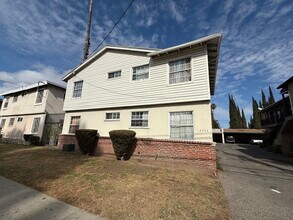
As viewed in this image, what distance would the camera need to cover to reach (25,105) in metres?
19.7

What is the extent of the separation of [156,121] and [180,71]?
345 centimetres

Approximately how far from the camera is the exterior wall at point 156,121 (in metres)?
8.43

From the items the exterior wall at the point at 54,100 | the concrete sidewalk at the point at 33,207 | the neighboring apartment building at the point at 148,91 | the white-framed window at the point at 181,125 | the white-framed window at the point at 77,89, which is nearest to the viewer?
the concrete sidewalk at the point at 33,207

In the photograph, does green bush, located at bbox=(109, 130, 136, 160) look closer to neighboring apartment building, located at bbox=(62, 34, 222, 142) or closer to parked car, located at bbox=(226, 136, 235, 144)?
neighboring apartment building, located at bbox=(62, 34, 222, 142)

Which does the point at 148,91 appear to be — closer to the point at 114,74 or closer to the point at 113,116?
the point at 113,116

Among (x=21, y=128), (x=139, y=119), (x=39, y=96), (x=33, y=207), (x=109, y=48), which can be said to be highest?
(x=109, y=48)

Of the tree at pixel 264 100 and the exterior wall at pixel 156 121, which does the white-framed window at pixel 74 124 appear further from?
the tree at pixel 264 100

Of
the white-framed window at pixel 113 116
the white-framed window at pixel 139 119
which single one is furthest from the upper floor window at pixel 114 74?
the white-framed window at pixel 139 119

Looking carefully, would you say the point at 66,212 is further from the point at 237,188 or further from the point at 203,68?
the point at 203,68

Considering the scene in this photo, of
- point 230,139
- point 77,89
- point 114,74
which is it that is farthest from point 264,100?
point 77,89

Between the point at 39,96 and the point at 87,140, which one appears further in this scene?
the point at 39,96

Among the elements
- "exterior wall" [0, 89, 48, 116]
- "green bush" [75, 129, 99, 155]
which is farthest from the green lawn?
"exterior wall" [0, 89, 48, 116]

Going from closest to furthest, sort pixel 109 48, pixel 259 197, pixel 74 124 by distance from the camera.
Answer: pixel 259 197 < pixel 109 48 < pixel 74 124

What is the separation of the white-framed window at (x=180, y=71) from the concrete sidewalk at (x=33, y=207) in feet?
26.8
